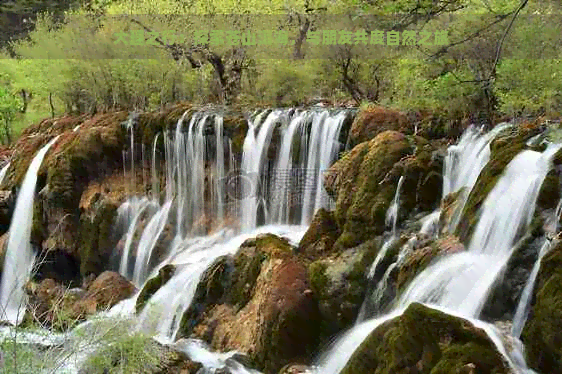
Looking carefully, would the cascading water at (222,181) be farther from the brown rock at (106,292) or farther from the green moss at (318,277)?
the green moss at (318,277)

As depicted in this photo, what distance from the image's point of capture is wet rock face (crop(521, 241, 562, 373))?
7.45 m

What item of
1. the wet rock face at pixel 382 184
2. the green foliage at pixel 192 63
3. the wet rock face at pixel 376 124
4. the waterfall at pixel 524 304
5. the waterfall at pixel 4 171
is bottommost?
the waterfall at pixel 4 171

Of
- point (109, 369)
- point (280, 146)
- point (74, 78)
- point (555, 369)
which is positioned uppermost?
point (74, 78)

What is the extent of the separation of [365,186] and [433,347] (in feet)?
19.5

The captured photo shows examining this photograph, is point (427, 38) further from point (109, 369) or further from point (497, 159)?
point (109, 369)

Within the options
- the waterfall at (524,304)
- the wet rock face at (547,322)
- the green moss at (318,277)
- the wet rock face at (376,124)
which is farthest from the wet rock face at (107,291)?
the wet rock face at (547,322)

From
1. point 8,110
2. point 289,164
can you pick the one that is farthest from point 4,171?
point 289,164

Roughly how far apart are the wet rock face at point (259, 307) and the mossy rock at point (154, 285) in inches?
67.6

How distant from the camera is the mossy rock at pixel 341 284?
1155 centimetres

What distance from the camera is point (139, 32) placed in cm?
2906

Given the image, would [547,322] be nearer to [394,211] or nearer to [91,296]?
[394,211]

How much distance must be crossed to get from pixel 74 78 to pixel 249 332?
72.1ft

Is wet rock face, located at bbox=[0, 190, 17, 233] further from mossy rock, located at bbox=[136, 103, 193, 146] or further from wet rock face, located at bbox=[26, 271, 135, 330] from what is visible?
mossy rock, located at bbox=[136, 103, 193, 146]

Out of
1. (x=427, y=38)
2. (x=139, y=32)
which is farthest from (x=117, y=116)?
(x=427, y=38)
